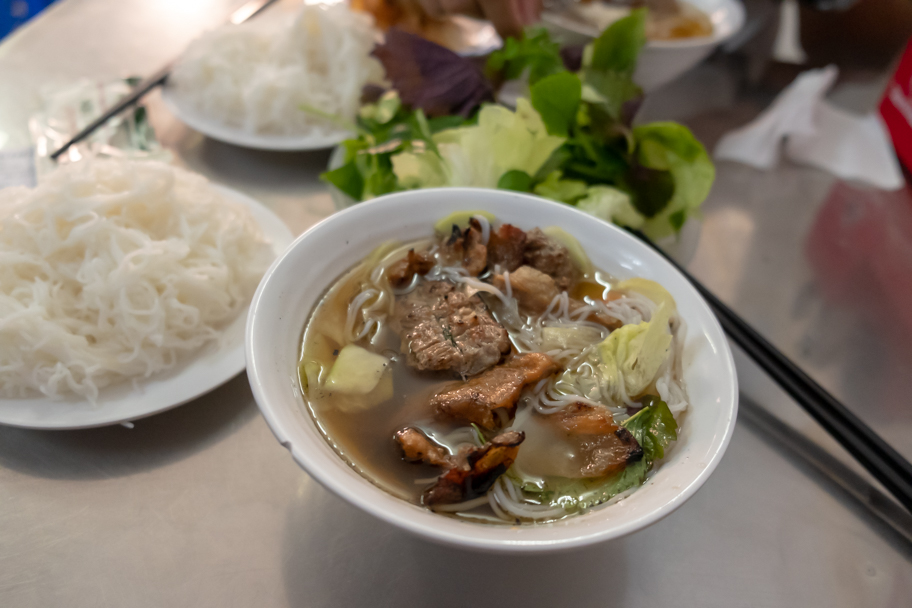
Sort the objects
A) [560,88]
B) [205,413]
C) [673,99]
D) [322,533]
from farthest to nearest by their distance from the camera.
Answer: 1. [673,99]
2. [560,88]
3. [205,413]
4. [322,533]

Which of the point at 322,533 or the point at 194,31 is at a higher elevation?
the point at 194,31

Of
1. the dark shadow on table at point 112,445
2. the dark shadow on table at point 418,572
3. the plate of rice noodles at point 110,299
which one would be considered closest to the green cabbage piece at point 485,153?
the plate of rice noodles at point 110,299

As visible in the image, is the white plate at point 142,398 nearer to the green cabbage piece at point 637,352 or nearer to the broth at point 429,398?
the broth at point 429,398

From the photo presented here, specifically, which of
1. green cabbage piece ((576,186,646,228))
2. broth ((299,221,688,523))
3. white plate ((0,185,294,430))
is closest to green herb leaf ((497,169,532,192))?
green cabbage piece ((576,186,646,228))

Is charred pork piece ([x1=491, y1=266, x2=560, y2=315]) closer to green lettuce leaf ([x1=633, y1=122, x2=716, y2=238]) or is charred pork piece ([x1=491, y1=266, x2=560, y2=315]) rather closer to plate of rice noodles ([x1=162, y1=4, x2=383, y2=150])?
green lettuce leaf ([x1=633, y1=122, x2=716, y2=238])

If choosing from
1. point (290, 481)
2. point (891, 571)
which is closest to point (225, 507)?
point (290, 481)

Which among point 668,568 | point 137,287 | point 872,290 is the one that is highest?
point 137,287

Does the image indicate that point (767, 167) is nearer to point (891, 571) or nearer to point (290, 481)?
point (891, 571)
